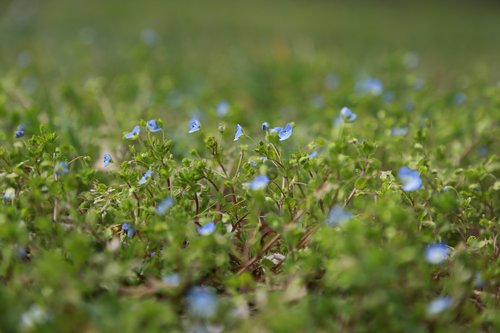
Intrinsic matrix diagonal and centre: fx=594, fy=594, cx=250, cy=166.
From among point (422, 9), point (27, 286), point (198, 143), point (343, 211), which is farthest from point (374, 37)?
point (27, 286)

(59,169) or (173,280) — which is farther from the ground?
(59,169)

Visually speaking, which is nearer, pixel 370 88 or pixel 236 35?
pixel 370 88

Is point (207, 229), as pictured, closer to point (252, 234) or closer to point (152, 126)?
point (252, 234)

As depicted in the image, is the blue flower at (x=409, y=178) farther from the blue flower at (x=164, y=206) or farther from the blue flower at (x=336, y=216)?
the blue flower at (x=164, y=206)

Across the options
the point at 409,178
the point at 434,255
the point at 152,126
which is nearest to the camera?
the point at 434,255

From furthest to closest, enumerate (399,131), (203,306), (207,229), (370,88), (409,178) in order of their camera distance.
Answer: (370,88)
(399,131)
(409,178)
(207,229)
(203,306)

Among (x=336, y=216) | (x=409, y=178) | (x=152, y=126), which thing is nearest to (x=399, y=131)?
(x=409, y=178)

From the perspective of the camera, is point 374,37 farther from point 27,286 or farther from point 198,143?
point 27,286
